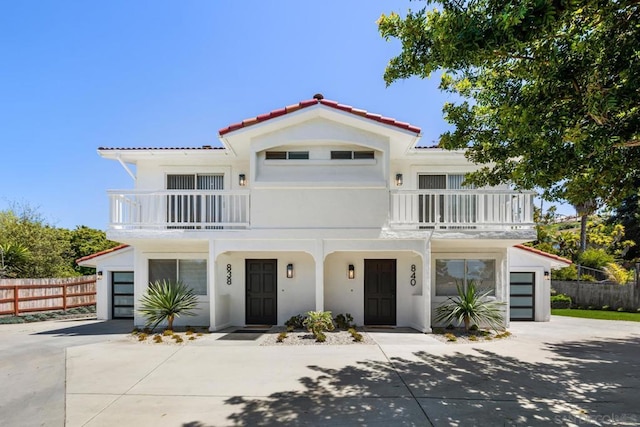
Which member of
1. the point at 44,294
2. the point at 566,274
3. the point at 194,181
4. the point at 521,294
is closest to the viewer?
the point at 194,181

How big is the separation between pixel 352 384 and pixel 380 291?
18.9ft

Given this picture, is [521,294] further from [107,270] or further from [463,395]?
[107,270]

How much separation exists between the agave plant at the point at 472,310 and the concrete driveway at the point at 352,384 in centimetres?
119

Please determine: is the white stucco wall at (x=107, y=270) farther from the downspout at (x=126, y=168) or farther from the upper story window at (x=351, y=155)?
the upper story window at (x=351, y=155)

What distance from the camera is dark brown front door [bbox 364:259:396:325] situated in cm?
1153

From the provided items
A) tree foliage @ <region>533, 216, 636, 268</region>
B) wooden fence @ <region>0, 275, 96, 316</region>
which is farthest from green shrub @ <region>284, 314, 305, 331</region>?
tree foliage @ <region>533, 216, 636, 268</region>

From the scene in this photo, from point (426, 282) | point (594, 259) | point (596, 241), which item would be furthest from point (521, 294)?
point (596, 241)

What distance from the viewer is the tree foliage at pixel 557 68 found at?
421cm

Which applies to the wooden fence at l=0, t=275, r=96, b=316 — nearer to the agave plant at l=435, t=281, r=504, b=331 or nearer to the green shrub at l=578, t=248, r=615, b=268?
the agave plant at l=435, t=281, r=504, b=331

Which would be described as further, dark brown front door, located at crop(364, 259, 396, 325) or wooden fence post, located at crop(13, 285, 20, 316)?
wooden fence post, located at crop(13, 285, 20, 316)

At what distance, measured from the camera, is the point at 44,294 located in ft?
49.0

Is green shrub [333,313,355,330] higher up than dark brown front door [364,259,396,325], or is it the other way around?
dark brown front door [364,259,396,325]

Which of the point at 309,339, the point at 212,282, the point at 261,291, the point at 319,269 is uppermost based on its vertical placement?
the point at 319,269

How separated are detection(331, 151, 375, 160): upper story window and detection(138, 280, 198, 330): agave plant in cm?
648
